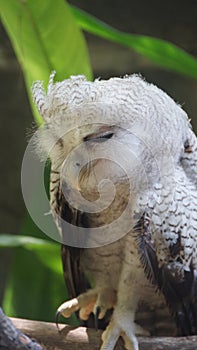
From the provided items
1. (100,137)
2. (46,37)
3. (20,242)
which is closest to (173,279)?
(100,137)

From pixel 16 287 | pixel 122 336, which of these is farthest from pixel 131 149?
pixel 16 287

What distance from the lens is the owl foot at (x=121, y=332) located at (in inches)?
36.3

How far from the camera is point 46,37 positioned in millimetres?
1224

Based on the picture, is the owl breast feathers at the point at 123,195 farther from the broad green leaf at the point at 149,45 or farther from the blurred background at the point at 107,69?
the blurred background at the point at 107,69

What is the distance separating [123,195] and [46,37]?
0.43 m

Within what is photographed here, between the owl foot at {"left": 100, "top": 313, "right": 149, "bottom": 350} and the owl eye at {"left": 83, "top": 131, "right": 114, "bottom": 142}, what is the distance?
27 centimetres

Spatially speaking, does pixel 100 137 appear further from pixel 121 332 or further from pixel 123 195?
pixel 121 332

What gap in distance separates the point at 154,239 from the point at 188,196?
3.0 inches

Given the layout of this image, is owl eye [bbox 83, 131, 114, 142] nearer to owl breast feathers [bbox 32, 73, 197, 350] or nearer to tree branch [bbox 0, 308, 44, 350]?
owl breast feathers [bbox 32, 73, 197, 350]

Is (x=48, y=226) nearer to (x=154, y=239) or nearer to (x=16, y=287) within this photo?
(x=154, y=239)

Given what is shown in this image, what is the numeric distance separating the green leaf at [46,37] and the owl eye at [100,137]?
37 cm

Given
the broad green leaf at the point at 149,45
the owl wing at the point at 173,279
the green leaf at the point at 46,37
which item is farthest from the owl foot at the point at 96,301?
the broad green leaf at the point at 149,45

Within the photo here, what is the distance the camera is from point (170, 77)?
185cm

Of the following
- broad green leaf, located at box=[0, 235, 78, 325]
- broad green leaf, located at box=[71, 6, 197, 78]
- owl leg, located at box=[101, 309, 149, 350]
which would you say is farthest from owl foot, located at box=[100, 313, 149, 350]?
broad green leaf, located at box=[71, 6, 197, 78]
